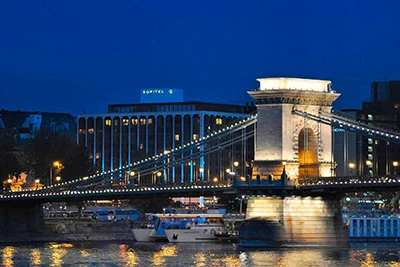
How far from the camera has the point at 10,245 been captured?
454 feet

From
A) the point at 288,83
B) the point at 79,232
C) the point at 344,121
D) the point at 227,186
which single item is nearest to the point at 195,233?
the point at 79,232

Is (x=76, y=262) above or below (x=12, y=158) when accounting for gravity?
below

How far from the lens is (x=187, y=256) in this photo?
120 meters

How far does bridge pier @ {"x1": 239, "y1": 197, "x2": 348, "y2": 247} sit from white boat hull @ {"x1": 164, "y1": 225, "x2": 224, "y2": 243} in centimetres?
1847

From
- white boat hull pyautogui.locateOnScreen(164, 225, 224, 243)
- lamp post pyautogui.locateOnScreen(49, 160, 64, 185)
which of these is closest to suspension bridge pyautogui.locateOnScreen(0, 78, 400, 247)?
white boat hull pyautogui.locateOnScreen(164, 225, 224, 243)

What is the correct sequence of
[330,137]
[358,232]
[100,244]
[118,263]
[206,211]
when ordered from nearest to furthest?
1. [118,263]
2. [330,137]
3. [100,244]
4. [358,232]
5. [206,211]

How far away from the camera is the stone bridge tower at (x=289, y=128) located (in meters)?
128

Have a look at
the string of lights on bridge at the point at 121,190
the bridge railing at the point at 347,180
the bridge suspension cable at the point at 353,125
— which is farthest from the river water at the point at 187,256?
the bridge suspension cable at the point at 353,125

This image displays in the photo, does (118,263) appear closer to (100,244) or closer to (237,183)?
(237,183)

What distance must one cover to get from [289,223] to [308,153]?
767cm

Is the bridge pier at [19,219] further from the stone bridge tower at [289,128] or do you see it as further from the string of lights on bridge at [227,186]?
the stone bridge tower at [289,128]

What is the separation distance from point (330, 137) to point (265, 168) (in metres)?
6.66

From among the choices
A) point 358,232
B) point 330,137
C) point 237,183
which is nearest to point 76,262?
point 237,183

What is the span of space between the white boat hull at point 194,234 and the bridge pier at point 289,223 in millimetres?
18466
